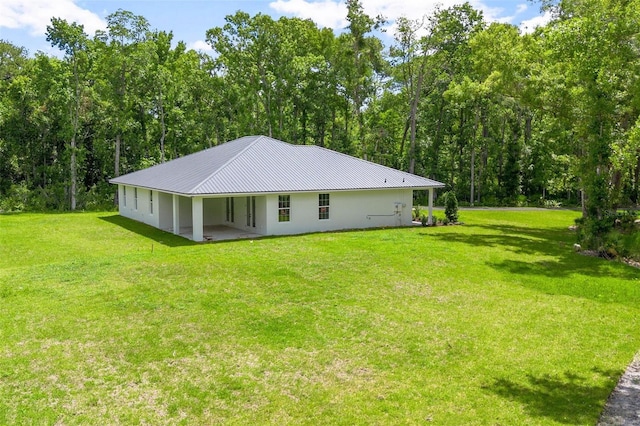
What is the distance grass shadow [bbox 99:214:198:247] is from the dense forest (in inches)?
410

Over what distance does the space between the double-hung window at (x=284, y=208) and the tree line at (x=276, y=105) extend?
46.7ft

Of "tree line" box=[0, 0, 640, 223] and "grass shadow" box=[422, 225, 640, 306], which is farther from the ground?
"tree line" box=[0, 0, 640, 223]

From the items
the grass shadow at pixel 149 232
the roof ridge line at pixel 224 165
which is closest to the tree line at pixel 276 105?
the grass shadow at pixel 149 232

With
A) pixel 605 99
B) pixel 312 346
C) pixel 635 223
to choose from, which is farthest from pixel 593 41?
pixel 312 346

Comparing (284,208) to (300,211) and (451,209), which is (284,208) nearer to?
(300,211)

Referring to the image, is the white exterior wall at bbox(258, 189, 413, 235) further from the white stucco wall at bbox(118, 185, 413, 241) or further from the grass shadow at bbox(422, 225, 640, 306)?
the grass shadow at bbox(422, 225, 640, 306)

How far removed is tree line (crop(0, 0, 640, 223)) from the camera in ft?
115

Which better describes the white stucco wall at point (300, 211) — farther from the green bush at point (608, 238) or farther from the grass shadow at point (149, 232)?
the green bush at point (608, 238)

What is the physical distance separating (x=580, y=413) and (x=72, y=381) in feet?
24.0

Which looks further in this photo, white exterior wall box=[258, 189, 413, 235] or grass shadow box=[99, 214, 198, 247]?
white exterior wall box=[258, 189, 413, 235]

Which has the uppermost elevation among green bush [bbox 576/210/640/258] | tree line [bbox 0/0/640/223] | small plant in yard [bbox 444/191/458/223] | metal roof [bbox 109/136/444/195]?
tree line [bbox 0/0/640/223]

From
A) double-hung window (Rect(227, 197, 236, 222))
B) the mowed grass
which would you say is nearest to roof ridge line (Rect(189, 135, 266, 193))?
double-hung window (Rect(227, 197, 236, 222))

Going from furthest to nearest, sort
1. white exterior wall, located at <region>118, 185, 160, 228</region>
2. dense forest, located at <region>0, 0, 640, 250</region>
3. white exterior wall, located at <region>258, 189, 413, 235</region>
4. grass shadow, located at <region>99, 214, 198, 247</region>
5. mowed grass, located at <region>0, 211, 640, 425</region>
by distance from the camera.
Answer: dense forest, located at <region>0, 0, 640, 250</region>, white exterior wall, located at <region>118, 185, 160, 228</region>, white exterior wall, located at <region>258, 189, 413, 235</region>, grass shadow, located at <region>99, 214, 198, 247</region>, mowed grass, located at <region>0, 211, 640, 425</region>

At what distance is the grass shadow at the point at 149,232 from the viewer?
19531 millimetres
